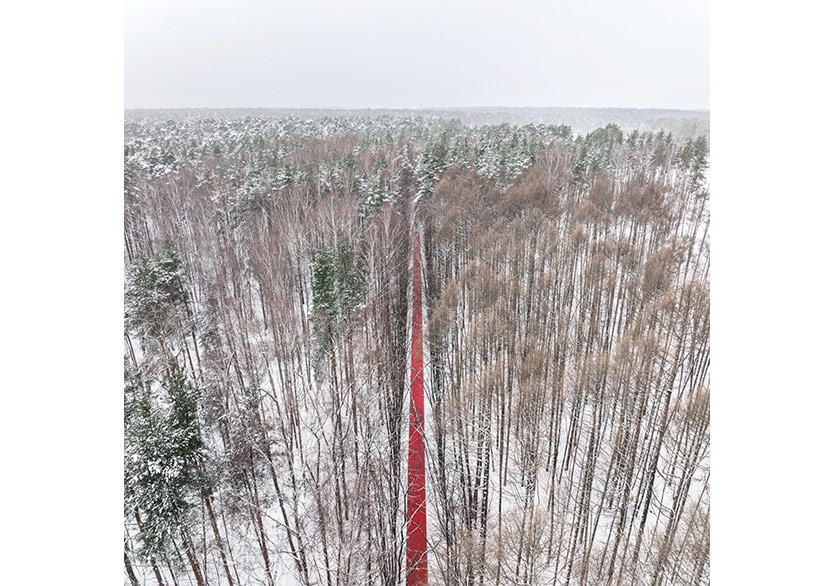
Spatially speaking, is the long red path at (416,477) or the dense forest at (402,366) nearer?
the dense forest at (402,366)

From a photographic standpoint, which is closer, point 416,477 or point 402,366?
point 416,477

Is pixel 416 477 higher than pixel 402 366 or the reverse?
the reverse

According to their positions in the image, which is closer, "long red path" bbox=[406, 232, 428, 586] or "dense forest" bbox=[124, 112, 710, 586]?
"dense forest" bbox=[124, 112, 710, 586]

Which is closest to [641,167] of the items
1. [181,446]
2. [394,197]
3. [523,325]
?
[394,197]

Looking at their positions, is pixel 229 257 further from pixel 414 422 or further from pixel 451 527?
pixel 451 527
